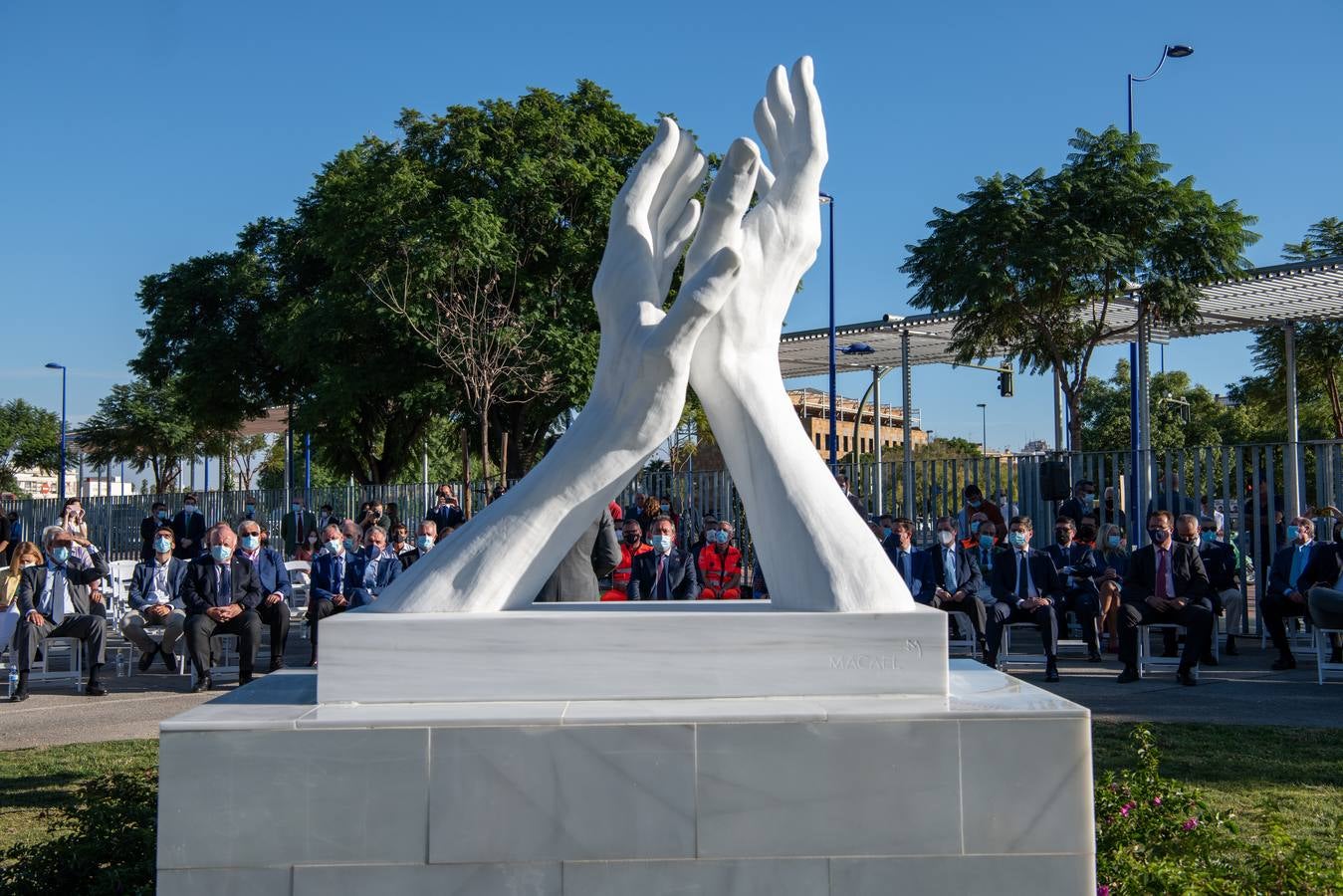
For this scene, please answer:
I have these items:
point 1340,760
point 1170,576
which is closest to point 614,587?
point 1170,576

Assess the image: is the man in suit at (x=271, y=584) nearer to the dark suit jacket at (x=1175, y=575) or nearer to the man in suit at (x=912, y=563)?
the man in suit at (x=912, y=563)

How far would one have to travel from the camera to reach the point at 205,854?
4199mm

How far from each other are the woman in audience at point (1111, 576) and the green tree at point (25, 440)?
5499cm

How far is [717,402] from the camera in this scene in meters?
5.52

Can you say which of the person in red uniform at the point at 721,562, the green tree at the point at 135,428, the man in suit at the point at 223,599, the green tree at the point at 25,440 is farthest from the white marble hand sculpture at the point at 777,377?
the green tree at the point at 25,440

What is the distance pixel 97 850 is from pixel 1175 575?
9.80 m

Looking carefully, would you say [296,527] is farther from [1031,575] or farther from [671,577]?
[1031,575]

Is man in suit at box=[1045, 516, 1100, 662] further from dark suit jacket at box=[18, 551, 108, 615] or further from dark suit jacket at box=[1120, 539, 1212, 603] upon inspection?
dark suit jacket at box=[18, 551, 108, 615]

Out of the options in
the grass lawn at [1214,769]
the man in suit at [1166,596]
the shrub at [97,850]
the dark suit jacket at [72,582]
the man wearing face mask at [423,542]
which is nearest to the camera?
the shrub at [97,850]

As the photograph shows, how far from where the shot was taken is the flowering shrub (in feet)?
15.1

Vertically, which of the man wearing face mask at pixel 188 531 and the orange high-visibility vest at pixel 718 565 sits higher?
the man wearing face mask at pixel 188 531

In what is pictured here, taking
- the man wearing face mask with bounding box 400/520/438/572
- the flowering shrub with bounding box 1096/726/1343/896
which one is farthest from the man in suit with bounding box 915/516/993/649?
the flowering shrub with bounding box 1096/726/1343/896

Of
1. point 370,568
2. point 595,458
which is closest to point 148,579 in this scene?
point 370,568

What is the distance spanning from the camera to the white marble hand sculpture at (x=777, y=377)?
507cm
